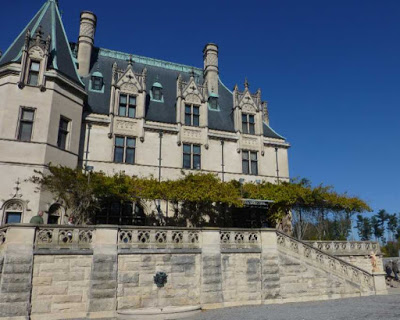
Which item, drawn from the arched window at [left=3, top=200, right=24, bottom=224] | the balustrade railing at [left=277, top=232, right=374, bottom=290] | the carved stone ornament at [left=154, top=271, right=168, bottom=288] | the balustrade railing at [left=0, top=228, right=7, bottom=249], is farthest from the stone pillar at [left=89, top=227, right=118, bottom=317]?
the balustrade railing at [left=277, top=232, right=374, bottom=290]

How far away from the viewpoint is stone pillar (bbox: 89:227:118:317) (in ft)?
39.7

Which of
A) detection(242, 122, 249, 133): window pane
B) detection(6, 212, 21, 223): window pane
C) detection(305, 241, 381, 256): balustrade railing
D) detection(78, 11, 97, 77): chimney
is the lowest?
detection(305, 241, 381, 256): balustrade railing

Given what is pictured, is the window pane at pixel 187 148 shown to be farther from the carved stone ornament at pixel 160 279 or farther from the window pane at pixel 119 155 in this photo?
the carved stone ornament at pixel 160 279

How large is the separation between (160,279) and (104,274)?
2191 mm

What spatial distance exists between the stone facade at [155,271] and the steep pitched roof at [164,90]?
11378 millimetres

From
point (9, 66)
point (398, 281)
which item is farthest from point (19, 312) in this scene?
point (398, 281)

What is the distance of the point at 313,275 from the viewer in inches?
599

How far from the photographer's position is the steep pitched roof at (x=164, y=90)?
2328cm

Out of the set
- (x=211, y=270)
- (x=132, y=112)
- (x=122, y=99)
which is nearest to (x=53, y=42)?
(x=122, y=99)

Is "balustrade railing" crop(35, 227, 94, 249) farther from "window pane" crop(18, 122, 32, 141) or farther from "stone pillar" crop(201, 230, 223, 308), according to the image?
"window pane" crop(18, 122, 32, 141)

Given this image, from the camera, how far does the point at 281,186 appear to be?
66.5 ft

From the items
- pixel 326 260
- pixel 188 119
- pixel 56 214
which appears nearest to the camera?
pixel 326 260

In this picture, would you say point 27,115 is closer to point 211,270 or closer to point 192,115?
point 192,115

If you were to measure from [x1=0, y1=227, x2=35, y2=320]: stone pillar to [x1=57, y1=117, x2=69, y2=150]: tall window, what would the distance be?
801 cm
